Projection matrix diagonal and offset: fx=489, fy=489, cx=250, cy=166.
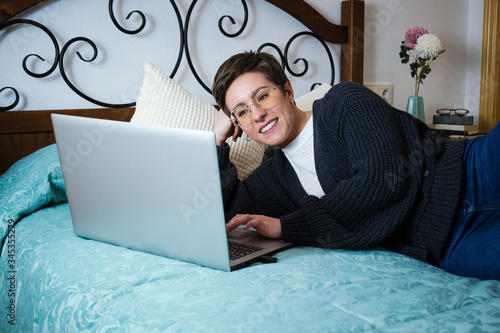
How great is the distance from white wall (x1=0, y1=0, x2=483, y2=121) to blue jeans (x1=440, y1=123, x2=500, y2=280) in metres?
1.29

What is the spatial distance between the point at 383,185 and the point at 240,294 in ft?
1.51

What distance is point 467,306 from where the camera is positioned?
83cm

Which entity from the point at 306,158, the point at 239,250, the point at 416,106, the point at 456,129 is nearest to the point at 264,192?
the point at 306,158

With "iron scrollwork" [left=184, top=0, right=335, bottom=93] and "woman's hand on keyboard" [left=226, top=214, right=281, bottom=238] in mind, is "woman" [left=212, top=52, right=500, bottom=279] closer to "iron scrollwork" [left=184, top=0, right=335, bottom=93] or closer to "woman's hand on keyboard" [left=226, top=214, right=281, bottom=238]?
"woman's hand on keyboard" [left=226, top=214, right=281, bottom=238]

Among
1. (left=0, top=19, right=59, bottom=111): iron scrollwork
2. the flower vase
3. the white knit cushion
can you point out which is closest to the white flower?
the flower vase

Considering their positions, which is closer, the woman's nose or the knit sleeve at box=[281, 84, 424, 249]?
the knit sleeve at box=[281, 84, 424, 249]

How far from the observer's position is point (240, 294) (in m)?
0.87

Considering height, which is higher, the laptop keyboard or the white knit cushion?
the white knit cushion

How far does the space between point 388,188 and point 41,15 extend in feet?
4.74

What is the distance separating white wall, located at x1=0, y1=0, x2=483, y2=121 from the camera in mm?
1853

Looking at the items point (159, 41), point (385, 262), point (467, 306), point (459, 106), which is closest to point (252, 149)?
point (159, 41)

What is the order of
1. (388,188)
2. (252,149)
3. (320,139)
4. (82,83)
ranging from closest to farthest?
(388,188) → (320,139) → (252,149) → (82,83)

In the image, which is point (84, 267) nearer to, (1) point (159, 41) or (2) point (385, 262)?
(2) point (385, 262)

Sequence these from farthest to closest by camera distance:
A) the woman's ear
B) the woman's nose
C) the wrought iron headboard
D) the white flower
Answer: the white flower < the wrought iron headboard < the woman's ear < the woman's nose
